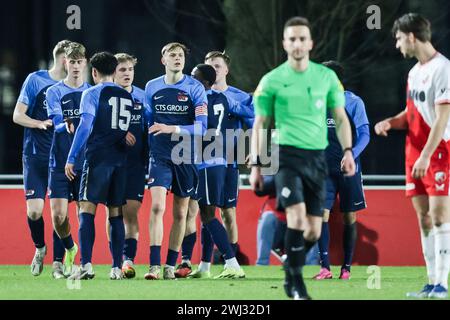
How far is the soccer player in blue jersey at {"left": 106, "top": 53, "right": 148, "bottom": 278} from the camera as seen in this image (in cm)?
1510

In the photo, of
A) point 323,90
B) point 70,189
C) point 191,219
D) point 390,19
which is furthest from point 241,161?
point 390,19

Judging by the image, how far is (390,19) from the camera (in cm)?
2223

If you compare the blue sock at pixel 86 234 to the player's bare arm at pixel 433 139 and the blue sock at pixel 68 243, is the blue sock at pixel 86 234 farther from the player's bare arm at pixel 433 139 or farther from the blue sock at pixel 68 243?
the player's bare arm at pixel 433 139

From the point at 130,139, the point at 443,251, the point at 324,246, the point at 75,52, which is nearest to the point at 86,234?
the point at 130,139

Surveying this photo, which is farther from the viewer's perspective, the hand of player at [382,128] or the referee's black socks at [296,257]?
the hand of player at [382,128]

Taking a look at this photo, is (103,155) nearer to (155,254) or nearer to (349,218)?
(155,254)

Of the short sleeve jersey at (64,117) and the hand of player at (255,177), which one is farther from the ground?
the short sleeve jersey at (64,117)

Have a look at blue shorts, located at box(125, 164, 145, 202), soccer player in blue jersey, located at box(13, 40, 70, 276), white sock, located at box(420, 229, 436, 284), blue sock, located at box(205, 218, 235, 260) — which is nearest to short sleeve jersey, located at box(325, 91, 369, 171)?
blue sock, located at box(205, 218, 235, 260)

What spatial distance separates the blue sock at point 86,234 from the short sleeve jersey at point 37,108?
1547 millimetres

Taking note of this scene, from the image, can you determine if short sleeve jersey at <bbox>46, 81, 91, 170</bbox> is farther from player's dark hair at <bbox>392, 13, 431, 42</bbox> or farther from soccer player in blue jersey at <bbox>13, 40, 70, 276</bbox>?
player's dark hair at <bbox>392, 13, 431, 42</bbox>

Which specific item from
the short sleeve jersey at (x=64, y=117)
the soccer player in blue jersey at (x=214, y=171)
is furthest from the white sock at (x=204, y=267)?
the short sleeve jersey at (x=64, y=117)

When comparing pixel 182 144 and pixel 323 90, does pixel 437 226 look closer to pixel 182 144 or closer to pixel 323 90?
pixel 323 90

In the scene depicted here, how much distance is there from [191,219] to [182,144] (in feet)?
4.05

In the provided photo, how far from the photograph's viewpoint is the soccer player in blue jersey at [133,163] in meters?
15.1
